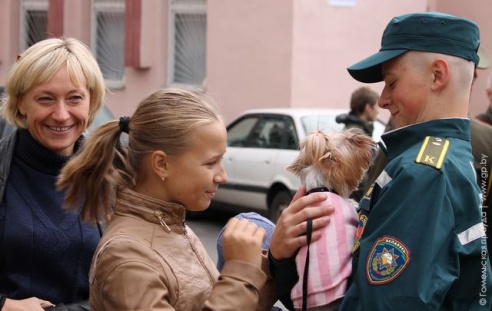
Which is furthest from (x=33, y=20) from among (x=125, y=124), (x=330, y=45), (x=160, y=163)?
(x=160, y=163)

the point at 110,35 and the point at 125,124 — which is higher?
the point at 125,124

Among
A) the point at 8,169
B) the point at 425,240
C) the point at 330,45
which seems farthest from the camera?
the point at 330,45

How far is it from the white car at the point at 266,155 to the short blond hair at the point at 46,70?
720cm

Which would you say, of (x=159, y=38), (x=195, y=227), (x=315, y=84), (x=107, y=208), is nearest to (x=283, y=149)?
(x=195, y=227)

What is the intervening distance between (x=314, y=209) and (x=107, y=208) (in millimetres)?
596

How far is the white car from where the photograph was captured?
10.7m

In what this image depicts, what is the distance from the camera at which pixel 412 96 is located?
7.68 ft

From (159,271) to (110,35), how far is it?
1531 cm

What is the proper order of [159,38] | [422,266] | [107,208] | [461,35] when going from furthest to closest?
[159,38] → [107,208] → [461,35] → [422,266]

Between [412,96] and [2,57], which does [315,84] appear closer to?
[2,57]

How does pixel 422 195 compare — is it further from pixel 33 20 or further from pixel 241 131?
pixel 33 20

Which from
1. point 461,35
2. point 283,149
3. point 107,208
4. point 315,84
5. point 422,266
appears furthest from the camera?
point 315,84

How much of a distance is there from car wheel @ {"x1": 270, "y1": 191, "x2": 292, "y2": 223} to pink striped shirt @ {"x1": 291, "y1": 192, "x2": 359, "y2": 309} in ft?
26.5

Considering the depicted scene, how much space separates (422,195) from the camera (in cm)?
216
